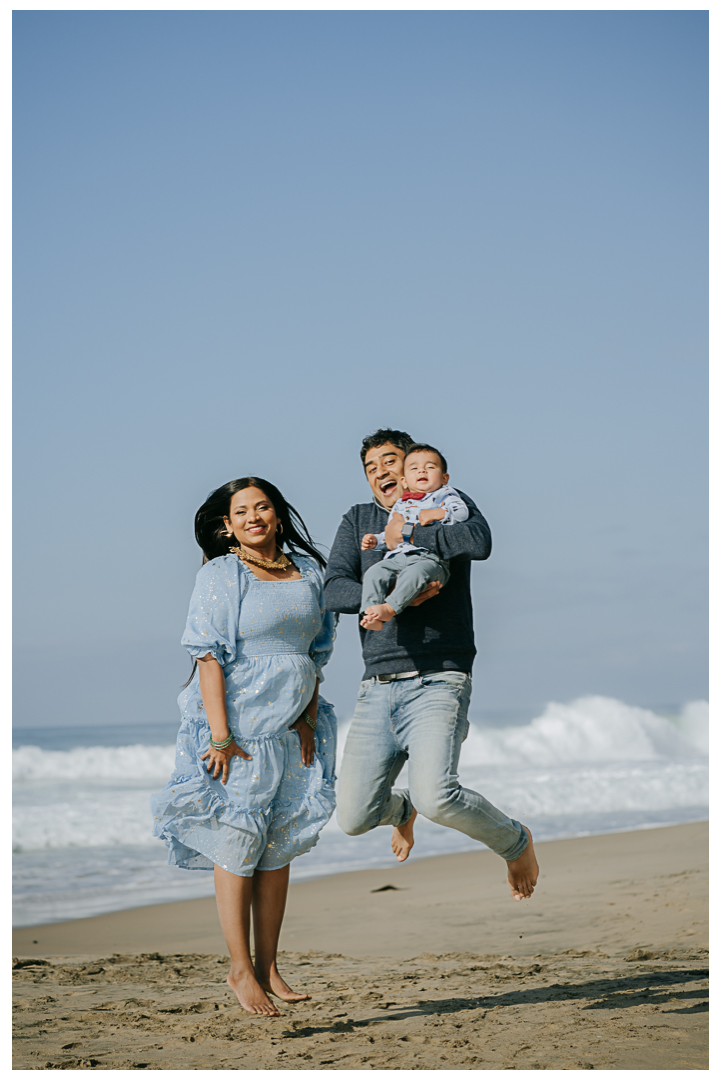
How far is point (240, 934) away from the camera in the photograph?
3.79 meters

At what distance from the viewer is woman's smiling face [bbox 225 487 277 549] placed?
12.9 feet

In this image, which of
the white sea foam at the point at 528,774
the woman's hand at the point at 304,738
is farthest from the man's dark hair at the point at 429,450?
the white sea foam at the point at 528,774

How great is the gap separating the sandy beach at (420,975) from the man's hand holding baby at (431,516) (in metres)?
1.89

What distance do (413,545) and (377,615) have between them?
311mm

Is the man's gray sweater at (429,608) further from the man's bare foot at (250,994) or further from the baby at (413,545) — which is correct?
the man's bare foot at (250,994)

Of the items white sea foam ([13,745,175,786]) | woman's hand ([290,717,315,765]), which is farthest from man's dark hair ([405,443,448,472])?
white sea foam ([13,745,175,786])

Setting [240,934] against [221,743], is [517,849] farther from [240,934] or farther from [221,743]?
[221,743]

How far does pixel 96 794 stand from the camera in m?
15.1

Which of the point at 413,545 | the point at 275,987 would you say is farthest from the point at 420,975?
the point at 413,545

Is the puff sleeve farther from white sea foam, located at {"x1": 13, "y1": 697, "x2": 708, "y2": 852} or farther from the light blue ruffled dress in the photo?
white sea foam, located at {"x1": 13, "y1": 697, "x2": 708, "y2": 852}

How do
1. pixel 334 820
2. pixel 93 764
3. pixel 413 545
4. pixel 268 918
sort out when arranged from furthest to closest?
1. pixel 93 764
2. pixel 334 820
3. pixel 268 918
4. pixel 413 545

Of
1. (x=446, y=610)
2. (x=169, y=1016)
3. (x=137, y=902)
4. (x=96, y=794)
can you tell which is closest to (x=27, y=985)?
(x=169, y=1016)

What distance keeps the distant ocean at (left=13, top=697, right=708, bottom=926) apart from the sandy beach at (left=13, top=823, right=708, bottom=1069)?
0.89 metres

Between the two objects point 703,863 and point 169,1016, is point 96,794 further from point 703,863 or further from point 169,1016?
point 169,1016
